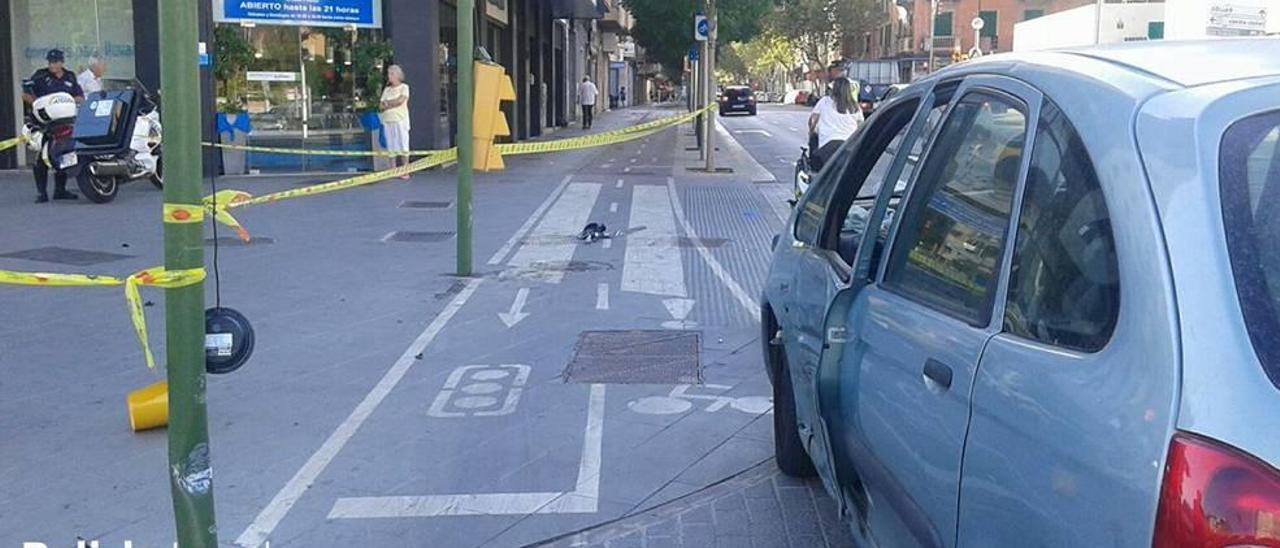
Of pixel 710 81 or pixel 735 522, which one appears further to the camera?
pixel 710 81

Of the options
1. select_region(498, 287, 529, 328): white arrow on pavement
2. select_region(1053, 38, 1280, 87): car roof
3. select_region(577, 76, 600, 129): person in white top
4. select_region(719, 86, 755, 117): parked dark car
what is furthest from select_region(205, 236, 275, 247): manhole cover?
select_region(719, 86, 755, 117): parked dark car

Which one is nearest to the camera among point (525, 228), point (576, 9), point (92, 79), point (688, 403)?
point (688, 403)

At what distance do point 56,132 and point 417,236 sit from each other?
5.28 metres

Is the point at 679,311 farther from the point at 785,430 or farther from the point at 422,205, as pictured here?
the point at 422,205

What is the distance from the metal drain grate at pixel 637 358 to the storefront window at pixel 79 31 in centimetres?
1491

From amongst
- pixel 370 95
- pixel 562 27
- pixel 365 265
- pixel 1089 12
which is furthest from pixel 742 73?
pixel 365 265

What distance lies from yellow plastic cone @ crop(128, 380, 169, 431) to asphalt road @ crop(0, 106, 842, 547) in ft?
0.18

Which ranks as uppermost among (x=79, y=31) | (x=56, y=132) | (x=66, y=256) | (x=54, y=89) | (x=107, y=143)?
(x=79, y=31)

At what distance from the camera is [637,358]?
752 centimetres

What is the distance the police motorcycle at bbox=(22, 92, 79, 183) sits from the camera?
15.0 metres

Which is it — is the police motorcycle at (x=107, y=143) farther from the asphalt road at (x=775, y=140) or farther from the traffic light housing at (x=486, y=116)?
the asphalt road at (x=775, y=140)

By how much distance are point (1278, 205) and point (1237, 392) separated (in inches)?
17.6

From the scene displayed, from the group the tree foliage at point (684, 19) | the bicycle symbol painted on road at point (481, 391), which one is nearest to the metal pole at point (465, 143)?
the bicycle symbol painted on road at point (481, 391)

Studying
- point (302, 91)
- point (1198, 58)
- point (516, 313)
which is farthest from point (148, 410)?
point (302, 91)
